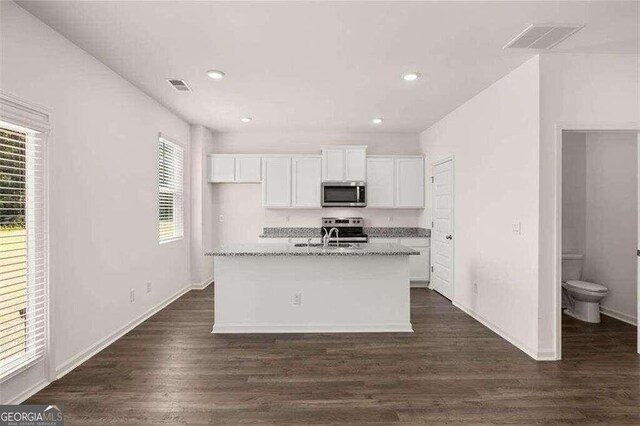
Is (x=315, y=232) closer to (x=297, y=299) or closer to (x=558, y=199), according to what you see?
(x=297, y=299)

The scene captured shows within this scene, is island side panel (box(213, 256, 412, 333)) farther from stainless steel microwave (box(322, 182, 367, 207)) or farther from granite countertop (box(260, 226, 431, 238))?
granite countertop (box(260, 226, 431, 238))

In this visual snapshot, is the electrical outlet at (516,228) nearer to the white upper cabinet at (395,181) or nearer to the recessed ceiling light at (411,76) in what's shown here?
the recessed ceiling light at (411,76)

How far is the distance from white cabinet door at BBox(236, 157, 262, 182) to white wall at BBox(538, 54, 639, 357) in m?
4.32

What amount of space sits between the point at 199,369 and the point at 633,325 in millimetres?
4699

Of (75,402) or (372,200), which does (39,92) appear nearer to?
(75,402)

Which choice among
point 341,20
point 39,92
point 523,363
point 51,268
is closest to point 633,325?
point 523,363

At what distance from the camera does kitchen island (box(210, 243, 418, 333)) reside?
12.6ft

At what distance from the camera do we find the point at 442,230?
545 cm

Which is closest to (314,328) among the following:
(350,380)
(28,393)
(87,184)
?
(350,380)

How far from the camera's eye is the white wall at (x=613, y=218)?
4.30m

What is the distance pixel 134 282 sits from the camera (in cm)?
399

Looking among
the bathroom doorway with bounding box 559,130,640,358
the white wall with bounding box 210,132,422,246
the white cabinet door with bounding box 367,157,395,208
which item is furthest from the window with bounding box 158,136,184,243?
the bathroom doorway with bounding box 559,130,640,358

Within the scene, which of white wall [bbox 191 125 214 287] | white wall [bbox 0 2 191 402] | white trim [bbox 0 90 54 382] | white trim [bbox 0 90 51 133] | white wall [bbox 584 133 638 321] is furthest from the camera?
white wall [bbox 191 125 214 287]

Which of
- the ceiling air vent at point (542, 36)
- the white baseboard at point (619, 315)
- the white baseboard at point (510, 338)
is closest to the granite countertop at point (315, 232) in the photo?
the white baseboard at point (510, 338)
